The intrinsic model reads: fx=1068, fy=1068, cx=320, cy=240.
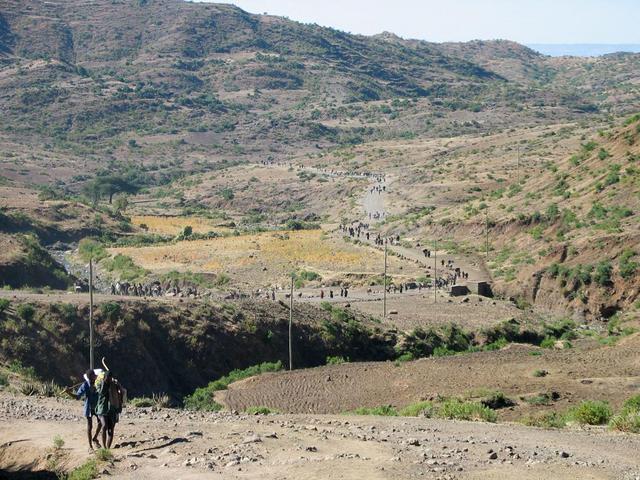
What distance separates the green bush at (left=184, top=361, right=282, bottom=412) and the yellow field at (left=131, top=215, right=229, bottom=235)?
54179mm

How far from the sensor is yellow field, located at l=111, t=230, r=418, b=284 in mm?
66062

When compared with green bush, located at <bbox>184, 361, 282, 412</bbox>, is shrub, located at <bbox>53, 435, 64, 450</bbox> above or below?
above

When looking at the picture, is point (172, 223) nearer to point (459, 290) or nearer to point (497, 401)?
point (459, 290)

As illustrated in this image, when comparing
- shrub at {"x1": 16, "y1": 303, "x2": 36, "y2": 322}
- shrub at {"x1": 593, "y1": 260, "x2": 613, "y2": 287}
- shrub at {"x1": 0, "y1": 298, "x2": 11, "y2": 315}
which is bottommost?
shrub at {"x1": 593, "y1": 260, "x2": 613, "y2": 287}

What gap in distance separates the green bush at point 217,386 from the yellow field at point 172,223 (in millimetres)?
54179

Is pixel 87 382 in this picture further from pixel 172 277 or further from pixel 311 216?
pixel 311 216

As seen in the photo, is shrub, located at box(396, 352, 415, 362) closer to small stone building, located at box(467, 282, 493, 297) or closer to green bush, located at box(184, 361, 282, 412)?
green bush, located at box(184, 361, 282, 412)

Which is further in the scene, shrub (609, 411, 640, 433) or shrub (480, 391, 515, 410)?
shrub (480, 391, 515, 410)

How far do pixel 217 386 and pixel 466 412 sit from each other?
40.7ft

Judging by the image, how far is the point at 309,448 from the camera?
1633cm

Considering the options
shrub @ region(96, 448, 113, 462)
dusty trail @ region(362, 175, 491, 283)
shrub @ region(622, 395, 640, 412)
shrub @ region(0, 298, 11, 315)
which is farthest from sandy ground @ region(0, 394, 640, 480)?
dusty trail @ region(362, 175, 491, 283)

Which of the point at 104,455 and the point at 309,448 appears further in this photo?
the point at 309,448

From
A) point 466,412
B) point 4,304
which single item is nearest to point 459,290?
point 4,304

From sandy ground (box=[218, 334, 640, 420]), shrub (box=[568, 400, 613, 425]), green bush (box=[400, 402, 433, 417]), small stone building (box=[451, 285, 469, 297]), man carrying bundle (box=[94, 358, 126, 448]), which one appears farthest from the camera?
small stone building (box=[451, 285, 469, 297])
